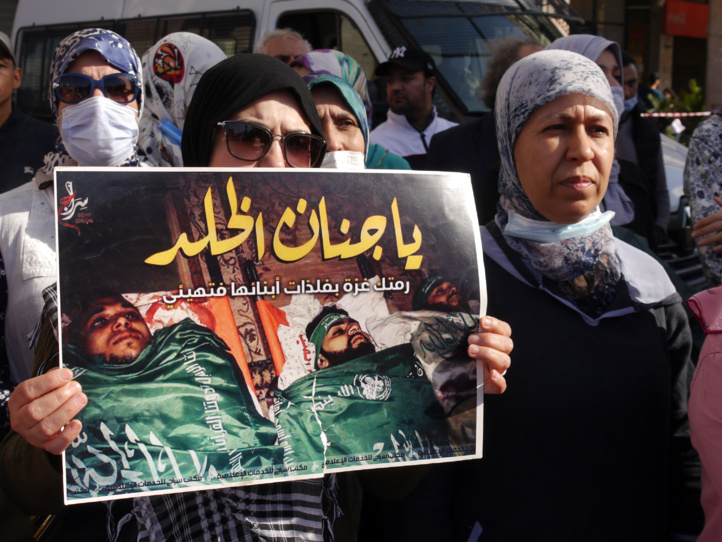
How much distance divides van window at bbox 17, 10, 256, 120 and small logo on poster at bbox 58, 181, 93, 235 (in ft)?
16.1

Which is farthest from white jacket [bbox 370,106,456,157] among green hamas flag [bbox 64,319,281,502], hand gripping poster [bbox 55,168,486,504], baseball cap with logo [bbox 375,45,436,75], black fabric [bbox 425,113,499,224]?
green hamas flag [bbox 64,319,281,502]

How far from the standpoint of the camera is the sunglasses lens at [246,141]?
159 cm

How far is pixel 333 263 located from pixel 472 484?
2.35 ft

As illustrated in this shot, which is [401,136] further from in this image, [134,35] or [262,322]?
[262,322]

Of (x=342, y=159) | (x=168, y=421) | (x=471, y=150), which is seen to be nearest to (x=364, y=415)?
(x=168, y=421)

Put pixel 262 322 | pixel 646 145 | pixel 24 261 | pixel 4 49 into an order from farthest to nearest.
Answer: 1. pixel 646 145
2. pixel 4 49
3. pixel 24 261
4. pixel 262 322

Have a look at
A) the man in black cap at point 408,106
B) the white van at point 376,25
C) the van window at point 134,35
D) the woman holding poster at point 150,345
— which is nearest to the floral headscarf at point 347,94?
the woman holding poster at point 150,345

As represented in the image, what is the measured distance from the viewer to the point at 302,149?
1650mm

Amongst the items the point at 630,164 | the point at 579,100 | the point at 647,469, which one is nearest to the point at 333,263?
the point at 579,100

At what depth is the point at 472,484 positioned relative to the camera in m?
1.67

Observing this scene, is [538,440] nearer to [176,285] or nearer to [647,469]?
[647,469]

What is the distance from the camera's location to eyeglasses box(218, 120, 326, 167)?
1.59 meters

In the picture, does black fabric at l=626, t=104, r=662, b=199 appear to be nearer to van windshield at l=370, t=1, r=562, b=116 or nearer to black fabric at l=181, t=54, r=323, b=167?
van windshield at l=370, t=1, r=562, b=116

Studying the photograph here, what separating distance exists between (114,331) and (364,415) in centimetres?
51
